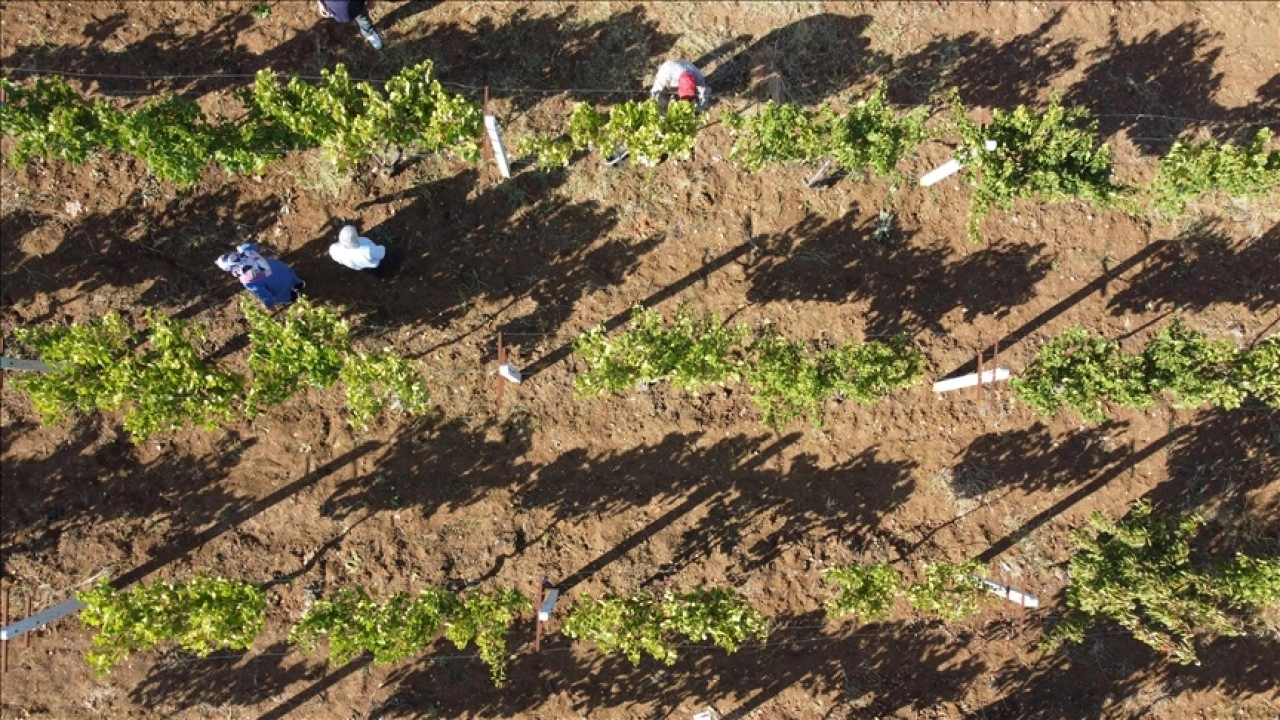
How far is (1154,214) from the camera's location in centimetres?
1083

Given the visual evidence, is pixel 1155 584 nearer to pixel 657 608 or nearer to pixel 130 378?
pixel 657 608

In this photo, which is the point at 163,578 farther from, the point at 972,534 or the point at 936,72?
the point at 936,72

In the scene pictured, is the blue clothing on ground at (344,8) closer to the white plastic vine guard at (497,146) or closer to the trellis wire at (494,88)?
the trellis wire at (494,88)

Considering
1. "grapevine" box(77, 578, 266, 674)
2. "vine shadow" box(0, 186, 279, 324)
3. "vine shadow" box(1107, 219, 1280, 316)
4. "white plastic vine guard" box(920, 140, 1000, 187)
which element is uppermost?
"vine shadow" box(0, 186, 279, 324)

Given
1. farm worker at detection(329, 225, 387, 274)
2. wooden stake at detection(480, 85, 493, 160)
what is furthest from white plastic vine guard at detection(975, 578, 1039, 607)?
farm worker at detection(329, 225, 387, 274)

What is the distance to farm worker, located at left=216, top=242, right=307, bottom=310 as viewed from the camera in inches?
367

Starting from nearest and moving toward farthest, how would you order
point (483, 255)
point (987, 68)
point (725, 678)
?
point (483, 255)
point (725, 678)
point (987, 68)

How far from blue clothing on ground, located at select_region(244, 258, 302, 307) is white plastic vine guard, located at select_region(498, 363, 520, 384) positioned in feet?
8.79

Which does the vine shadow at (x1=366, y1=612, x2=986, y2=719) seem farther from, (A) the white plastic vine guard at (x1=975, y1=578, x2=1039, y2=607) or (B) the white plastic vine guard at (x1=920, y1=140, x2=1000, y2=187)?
(B) the white plastic vine guard at (x1=920, y1=140, x2=1000, y2=187)

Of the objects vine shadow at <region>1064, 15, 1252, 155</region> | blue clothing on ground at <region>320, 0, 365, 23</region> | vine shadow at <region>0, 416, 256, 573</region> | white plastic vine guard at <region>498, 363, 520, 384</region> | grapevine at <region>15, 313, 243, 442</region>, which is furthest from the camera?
vine shadow at <region>1064, 15, 1252, 155</region>

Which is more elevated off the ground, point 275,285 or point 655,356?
point 275,285

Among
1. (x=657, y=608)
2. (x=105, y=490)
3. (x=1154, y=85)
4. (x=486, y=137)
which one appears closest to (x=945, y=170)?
(x=1154, y=85)

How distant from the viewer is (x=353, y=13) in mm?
9672

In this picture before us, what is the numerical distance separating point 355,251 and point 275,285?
108 cm
